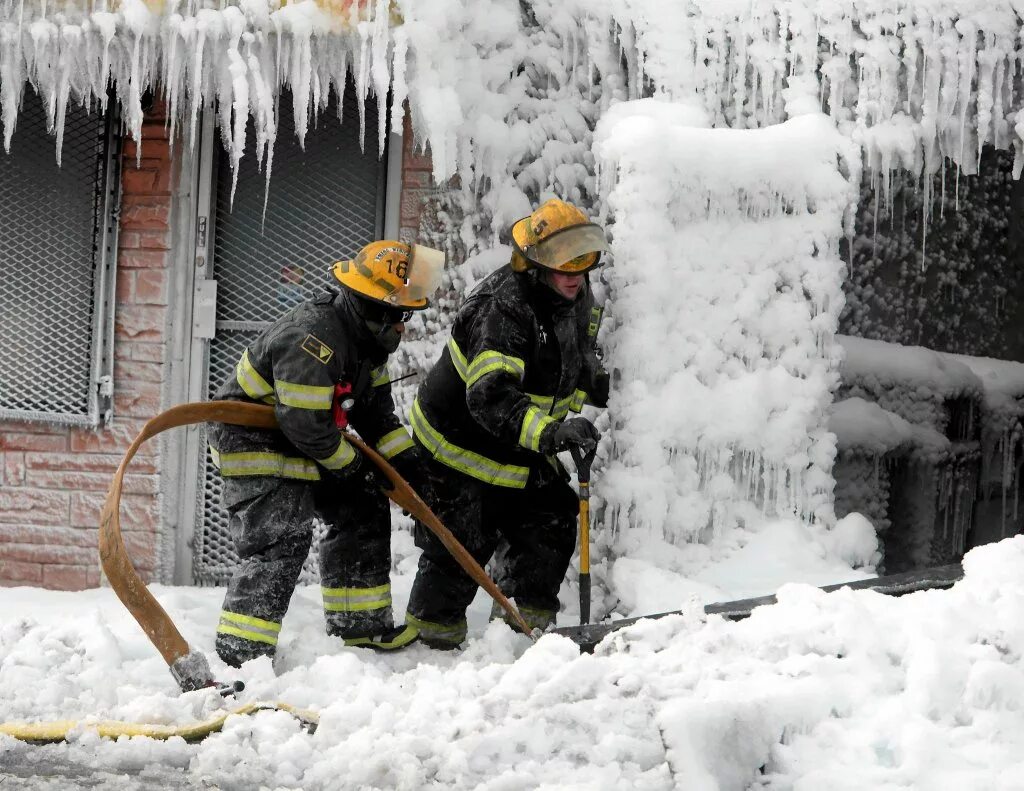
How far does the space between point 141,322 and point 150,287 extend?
18 cm

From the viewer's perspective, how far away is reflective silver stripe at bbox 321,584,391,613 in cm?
514

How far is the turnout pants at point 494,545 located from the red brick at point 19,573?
7.23 feet

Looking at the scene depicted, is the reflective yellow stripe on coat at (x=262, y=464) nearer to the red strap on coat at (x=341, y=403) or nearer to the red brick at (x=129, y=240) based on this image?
the red strap on coat at (x=341, y=403)

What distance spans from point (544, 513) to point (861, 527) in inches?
58.0

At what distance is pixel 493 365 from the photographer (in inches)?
189

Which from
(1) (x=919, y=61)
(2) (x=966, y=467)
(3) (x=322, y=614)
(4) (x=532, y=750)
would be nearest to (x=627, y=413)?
(3) (x=322, y=614)

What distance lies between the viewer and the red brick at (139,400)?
630cm

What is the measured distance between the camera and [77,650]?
4797 mm

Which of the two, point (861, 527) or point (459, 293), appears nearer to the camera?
point (861, 527)

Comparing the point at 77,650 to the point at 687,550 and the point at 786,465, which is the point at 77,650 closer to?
the point at 687,550

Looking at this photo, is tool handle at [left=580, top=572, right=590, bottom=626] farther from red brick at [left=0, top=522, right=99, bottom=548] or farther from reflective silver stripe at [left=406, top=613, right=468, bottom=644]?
red brick at [left=0, top=522, right=99, bottom=548]

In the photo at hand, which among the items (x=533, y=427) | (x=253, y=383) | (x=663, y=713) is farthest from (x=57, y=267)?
(x=663, y=713)

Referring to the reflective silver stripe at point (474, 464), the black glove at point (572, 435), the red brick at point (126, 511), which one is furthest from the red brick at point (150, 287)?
the black glove at point (572, 435)

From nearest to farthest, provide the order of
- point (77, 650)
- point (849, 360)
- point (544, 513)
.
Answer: point (77, 650)
point (544, 513)
point (849, 360)
